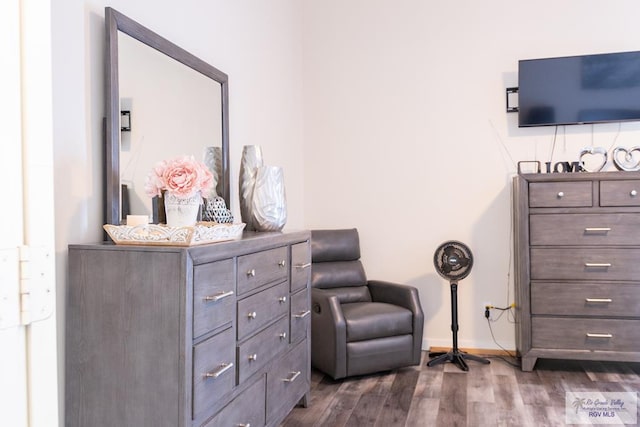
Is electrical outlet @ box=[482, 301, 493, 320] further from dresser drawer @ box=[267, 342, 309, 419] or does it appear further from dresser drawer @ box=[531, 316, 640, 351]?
dresser drawer @ box=[267, 342, 309, 419]

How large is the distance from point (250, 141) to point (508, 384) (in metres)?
2.24

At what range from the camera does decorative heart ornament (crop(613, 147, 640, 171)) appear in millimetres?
3684

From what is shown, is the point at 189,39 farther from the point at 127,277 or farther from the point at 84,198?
the point at 127,277

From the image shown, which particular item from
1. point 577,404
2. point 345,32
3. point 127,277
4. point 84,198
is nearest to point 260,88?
point 345,32

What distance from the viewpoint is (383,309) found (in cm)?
354

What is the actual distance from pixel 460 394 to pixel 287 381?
1.17m

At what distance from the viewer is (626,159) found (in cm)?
378

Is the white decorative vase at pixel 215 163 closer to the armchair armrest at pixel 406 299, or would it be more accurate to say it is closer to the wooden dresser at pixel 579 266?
the armchair armrest at pixel 406 299

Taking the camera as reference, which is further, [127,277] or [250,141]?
[250,141]

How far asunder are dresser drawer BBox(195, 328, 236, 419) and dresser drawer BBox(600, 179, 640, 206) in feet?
8.82

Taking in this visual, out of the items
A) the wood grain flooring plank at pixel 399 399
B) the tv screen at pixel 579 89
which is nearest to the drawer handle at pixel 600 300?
the wood grain flooring plank at pixel 399 399

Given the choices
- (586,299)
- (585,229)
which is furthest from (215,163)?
(586,299)

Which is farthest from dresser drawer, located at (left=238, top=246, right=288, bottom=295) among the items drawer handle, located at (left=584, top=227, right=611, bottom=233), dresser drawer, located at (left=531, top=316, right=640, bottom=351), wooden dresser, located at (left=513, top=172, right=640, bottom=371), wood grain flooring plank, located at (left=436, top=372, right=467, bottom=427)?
drawer handle, located at (left=584, top=227, right=611, bottom=233)

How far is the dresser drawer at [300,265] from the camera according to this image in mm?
2676
